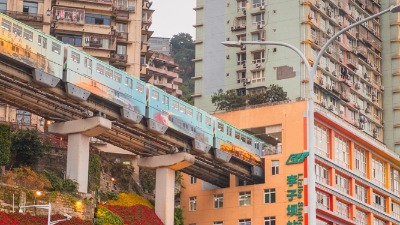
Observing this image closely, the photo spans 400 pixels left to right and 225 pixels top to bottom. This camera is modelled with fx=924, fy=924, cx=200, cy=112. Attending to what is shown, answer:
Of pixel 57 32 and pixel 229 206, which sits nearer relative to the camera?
pixel 229 206

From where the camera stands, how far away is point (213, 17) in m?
104

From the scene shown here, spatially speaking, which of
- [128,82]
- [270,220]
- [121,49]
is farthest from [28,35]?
[121,49]

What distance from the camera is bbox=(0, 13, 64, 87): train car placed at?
54.7 m

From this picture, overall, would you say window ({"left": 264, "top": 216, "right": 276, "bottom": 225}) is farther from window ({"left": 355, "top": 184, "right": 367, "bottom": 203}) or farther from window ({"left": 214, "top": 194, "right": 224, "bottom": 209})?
window ({"left": 355, "top": 184, "right": 367, "bottom": 203})

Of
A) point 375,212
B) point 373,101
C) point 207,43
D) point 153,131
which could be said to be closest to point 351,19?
point 373,101

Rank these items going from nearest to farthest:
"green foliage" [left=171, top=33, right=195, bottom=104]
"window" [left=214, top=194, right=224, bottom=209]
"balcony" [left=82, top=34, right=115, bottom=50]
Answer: "window" [left=214, top=194, right=224, bottom=209], "balcony" [left=82, top=34, right=115, bottom=50], "green foliage" [left=171, top=33, right=195, bottom=104]

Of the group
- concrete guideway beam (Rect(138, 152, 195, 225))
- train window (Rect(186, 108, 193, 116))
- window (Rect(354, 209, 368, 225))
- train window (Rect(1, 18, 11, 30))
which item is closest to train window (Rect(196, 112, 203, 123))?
train window (Rect(186, 108, 193, 116))

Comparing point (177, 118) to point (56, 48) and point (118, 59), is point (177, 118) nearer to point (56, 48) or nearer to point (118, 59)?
point (56, 48)

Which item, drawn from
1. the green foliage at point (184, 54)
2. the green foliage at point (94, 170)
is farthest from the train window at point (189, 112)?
the green foliage at point (184, 54)

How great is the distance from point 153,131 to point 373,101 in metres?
50.1

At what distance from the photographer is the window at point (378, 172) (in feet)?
291

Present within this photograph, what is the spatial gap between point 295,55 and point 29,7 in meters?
27.6

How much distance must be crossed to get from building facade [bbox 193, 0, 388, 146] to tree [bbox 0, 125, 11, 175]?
37.4m

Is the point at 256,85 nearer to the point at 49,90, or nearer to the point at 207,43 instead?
the point at 207,43
